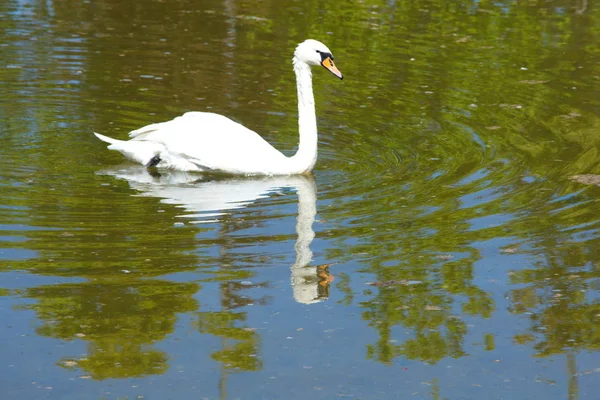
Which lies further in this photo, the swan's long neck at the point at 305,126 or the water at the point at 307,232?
the swan's long neck at the point at 305,126

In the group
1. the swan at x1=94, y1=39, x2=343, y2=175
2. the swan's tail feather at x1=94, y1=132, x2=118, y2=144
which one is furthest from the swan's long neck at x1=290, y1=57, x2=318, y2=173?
the swan's tail feather at x1=94, y1=132, x2=118, y2=144

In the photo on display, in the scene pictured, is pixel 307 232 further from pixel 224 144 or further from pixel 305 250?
pixel 224 144

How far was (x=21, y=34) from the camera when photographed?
1595 cm

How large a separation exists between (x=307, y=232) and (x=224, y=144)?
2.01 metres

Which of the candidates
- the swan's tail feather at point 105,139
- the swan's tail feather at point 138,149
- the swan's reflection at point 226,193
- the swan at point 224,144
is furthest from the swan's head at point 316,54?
the swan's tail feather at point 105,139

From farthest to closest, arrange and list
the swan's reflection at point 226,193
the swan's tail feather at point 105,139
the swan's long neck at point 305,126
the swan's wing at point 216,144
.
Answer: the swan's tail feather at point 105,139 < the swan's long neck at point 305,126 < the swan's wing at point 216,144 < the swan's reflection at point 226,193

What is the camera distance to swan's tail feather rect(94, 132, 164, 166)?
34.4 feet

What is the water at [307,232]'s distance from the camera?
6121 mm

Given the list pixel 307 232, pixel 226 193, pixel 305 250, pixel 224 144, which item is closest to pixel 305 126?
pixel 224 144

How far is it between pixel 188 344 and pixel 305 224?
2482 mm

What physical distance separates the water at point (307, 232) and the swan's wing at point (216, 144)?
19cm

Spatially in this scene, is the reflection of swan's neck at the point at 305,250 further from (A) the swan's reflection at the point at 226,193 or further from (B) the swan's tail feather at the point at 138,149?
(B) the swan's tail feather at the point at 138,149

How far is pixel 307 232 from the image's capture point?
332 inches

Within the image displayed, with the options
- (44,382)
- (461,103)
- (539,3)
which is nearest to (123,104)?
(461,103)
